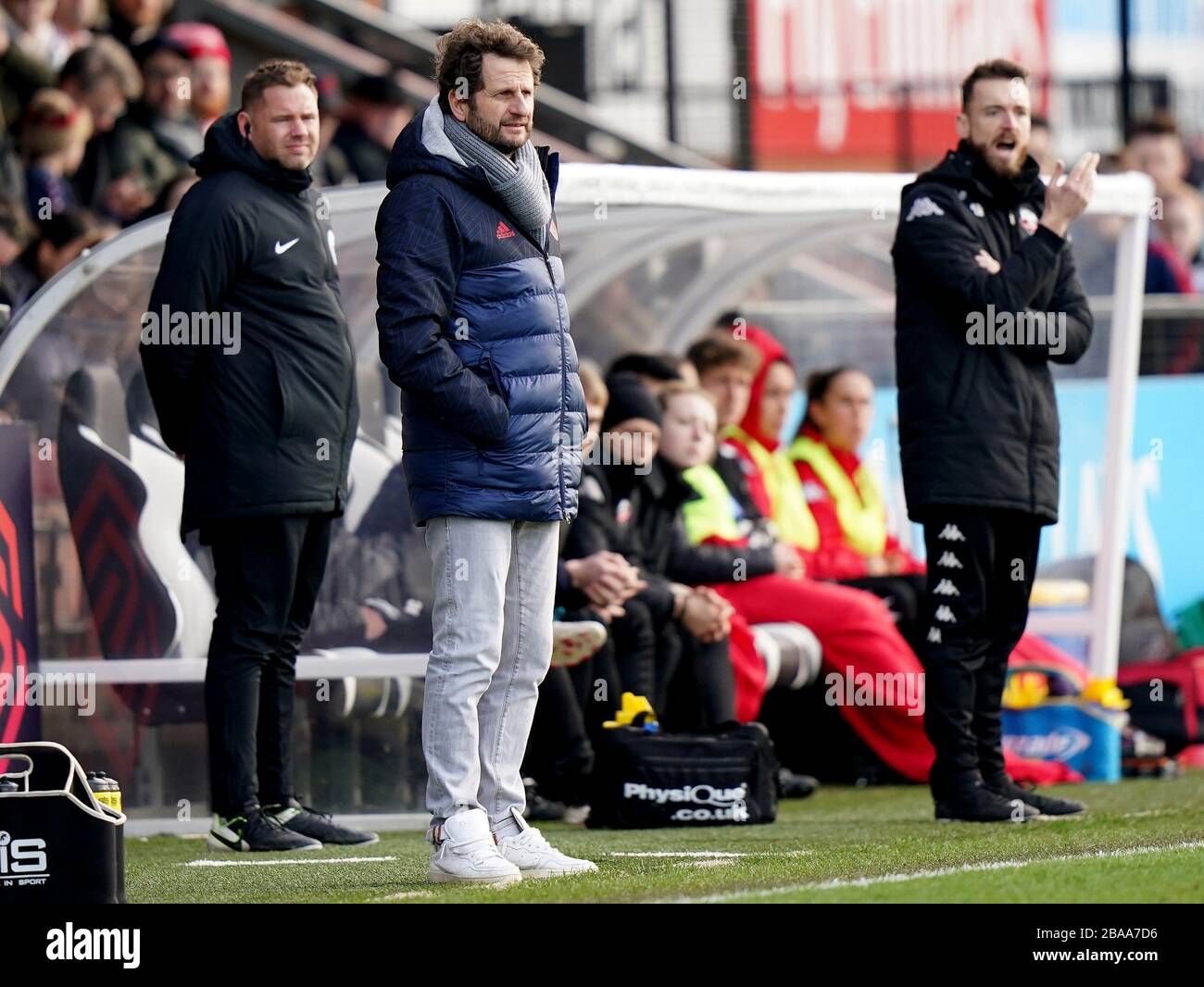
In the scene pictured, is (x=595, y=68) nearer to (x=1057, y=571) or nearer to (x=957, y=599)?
(x=1057, y=571)

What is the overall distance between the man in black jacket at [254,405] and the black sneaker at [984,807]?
179 cm

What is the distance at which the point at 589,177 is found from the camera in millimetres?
8414

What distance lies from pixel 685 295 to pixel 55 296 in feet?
12.6

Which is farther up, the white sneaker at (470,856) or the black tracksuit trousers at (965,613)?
the black tracksuit trousers at (965,613)

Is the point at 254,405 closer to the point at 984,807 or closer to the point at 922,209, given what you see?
the point at 922,209

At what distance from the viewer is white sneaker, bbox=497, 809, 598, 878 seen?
581 centimetres

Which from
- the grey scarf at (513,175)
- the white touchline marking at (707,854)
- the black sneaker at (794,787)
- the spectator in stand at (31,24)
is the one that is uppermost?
the spectator in stand at (31,24)

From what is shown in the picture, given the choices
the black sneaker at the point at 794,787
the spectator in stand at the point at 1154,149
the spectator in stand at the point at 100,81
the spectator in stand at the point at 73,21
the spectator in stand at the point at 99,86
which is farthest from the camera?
the spectator in stand at the point at 1154,149

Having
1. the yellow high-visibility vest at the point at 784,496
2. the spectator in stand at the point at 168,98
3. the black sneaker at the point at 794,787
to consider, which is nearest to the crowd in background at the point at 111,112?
the spectator in stand at the point at 168,98

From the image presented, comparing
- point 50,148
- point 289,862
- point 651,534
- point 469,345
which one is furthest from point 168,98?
point 469,345

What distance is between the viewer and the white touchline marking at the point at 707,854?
630 cm

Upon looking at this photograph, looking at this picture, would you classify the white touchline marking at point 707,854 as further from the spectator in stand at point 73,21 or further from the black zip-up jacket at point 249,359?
the spectator in stand at point 73,21

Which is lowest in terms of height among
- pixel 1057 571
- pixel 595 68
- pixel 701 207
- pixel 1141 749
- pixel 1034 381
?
pixel 1141 749
